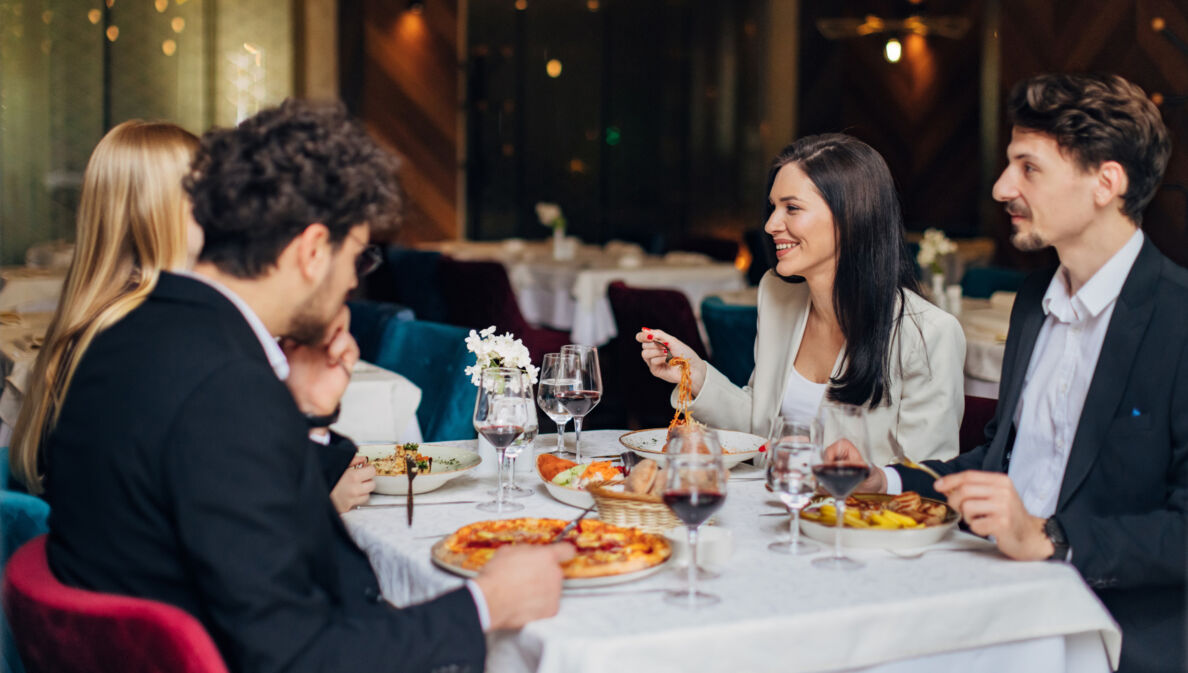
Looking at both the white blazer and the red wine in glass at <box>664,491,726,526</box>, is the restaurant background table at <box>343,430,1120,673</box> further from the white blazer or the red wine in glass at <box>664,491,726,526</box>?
the white blazer

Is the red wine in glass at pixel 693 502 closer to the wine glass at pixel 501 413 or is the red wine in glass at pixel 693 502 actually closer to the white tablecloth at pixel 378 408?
the wine glass at pixel 501 413

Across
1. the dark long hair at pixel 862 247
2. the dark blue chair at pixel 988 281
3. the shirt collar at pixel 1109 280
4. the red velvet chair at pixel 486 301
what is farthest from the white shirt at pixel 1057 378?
the red velvet chair at pixel 486 301

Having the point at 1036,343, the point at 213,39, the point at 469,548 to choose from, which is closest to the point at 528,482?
the point at 469,548

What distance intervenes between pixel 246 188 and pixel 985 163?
960cm

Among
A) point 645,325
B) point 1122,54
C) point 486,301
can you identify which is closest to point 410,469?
point 645,325

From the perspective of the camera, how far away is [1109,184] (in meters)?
1.89

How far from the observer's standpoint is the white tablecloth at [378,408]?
3297 millimetres

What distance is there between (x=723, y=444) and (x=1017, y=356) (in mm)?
597

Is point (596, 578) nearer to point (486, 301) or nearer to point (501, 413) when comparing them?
point (501, 413)

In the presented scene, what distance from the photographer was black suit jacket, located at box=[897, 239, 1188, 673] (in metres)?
1.71

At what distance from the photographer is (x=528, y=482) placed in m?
2.14

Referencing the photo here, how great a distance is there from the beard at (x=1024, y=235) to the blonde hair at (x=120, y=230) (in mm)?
1626

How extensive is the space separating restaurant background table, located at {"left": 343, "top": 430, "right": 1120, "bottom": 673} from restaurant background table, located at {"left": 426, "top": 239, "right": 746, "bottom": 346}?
5.36 meters

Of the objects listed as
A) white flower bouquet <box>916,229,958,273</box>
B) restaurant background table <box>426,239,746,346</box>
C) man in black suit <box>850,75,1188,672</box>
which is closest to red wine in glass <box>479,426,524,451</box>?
man in black suit <box>850,75,1188,672</box>
